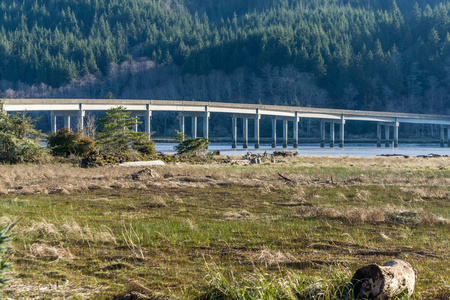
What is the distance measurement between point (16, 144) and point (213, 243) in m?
28.9

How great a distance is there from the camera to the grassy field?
24.3ft

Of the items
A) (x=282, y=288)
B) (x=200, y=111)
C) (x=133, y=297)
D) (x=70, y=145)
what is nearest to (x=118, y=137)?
(x=70, y=145)

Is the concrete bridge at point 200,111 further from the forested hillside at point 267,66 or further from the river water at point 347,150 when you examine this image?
the forested hillside at point 267,66

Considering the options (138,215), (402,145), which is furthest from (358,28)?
(138,215)

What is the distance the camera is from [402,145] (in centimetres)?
13438

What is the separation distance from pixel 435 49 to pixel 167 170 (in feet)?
488

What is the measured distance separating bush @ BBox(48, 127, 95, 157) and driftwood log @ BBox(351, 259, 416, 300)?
A: 1425 inches

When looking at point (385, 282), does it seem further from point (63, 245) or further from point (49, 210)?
point (49, 210)

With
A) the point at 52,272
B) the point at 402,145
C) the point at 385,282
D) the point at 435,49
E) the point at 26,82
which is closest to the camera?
the point at 385,282

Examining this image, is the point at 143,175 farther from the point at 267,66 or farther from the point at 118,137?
→ the point at 267,66

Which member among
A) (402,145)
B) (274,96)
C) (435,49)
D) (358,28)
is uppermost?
(358,28)

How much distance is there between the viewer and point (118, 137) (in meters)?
44.0

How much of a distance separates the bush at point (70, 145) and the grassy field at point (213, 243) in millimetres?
20294

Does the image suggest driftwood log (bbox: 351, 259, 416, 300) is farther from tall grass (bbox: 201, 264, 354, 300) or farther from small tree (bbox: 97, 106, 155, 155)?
small tree (bbox: 97, 106, 155, 155)
